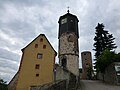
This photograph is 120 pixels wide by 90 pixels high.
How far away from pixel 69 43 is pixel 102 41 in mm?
11424

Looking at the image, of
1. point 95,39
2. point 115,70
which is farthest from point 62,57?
point 95,39

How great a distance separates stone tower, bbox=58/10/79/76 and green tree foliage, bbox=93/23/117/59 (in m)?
7.92

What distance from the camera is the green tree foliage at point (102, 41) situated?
113 feet

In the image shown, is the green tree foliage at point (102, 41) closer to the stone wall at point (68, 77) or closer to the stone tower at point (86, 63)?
the stone tower at point (86, 63)

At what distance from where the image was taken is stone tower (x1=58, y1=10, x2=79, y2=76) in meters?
27.0

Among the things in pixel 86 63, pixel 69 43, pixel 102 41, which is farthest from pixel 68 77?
pixel 86 63

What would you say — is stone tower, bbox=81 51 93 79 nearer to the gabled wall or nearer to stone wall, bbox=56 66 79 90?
the gabled wall

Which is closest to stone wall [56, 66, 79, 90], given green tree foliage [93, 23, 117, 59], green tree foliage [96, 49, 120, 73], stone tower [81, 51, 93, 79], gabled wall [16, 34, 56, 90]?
gabled wall [16, 34, 56, 90]

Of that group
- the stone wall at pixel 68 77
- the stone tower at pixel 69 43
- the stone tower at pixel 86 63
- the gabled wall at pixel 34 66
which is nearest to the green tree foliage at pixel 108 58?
the stone tower at pixel 69 43

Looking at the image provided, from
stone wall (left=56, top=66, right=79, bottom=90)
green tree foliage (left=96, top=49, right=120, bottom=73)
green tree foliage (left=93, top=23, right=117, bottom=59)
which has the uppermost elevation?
green tree foliage (left=93, top=23, right=117, bottom=59)

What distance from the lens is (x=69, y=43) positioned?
28.2m

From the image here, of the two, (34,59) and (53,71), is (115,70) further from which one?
(34,59)

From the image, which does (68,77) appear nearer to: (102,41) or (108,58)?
(108,58)

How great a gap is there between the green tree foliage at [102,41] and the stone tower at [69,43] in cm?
792
